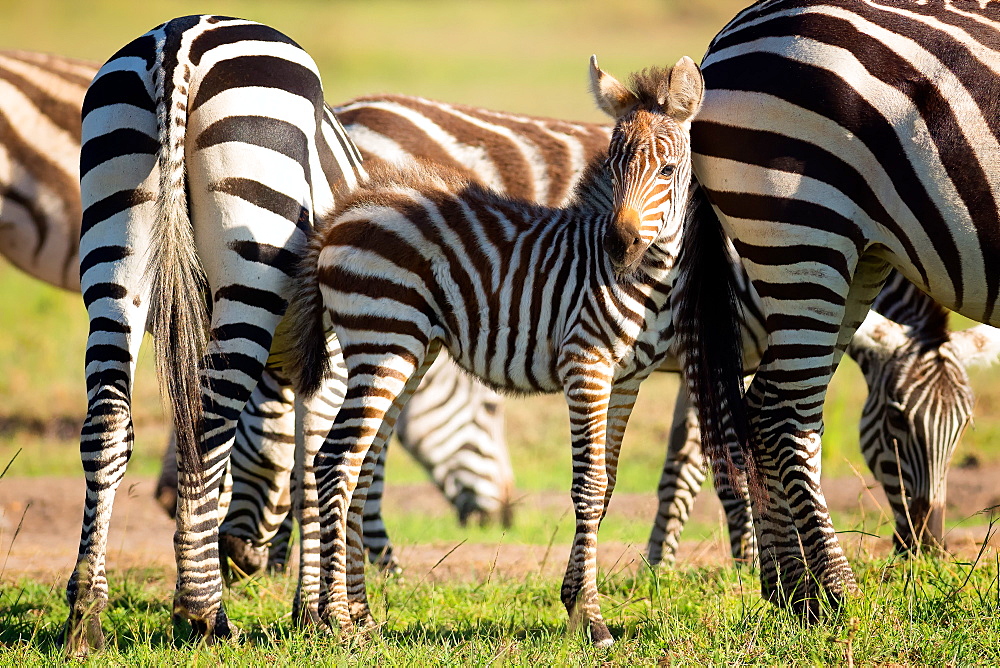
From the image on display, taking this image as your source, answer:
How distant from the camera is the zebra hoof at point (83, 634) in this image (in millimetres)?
4445

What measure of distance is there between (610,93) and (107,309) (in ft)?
7.97

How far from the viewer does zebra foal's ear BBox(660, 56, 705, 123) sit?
445 centimetres

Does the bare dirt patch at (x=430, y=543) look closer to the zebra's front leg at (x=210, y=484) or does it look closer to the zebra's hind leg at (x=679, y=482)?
the zebra's hind leg at (x=679, y=482)

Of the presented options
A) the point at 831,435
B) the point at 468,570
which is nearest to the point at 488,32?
the point at 831,435

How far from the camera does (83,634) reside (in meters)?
4.47

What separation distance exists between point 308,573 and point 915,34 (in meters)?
3.72

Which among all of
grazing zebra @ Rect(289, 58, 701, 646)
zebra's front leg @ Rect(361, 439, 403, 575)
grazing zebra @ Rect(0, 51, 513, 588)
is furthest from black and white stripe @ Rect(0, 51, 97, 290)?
grazing zebra @ Rect(289, 58, 701, 646)

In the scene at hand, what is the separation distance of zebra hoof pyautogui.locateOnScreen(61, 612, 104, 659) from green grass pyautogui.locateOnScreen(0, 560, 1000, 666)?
76 mm

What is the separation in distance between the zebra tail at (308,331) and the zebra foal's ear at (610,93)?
1.43 metres

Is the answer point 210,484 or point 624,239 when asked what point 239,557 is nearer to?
point 210,484

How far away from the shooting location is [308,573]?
16.9 feet

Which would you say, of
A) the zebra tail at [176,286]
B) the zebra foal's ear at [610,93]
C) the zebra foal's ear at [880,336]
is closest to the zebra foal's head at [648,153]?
the zebra foal's ear at [610,93]

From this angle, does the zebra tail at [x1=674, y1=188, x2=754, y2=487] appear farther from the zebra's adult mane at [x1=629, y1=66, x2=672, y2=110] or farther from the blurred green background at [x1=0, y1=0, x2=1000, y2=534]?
the blurred green background at [x1=0, y1=0, x2=1000, y2=534]

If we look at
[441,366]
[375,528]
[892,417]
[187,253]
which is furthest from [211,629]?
[441,366]
